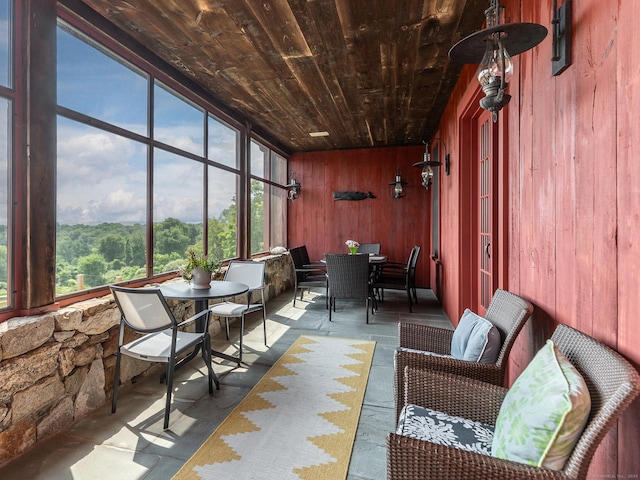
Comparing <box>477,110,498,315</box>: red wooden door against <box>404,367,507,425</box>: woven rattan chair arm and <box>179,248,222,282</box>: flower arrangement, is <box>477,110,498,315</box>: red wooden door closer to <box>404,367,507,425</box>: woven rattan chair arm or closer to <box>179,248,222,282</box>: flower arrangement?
<box>404,367,507,425</box>: woven rattan chair arm

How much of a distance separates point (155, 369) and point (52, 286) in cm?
111

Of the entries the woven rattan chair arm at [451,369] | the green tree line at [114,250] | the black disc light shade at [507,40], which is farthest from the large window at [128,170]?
the black disc light shade at [507,40]

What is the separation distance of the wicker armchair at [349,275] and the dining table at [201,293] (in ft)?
5.27

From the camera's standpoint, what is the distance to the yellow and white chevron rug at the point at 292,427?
1.61 m

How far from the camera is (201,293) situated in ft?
8.12

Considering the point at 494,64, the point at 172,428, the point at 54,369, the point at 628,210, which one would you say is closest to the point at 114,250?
the point at 54,369

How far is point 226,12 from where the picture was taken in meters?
2.37

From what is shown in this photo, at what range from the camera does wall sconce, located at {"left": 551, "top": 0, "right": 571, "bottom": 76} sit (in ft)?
4.33

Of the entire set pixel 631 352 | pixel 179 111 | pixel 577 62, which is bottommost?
pixel 631 352

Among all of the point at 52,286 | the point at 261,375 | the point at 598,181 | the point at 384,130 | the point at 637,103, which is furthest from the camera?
the point at 384,130

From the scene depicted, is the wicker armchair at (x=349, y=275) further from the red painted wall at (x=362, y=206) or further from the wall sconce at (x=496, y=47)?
the wall sconce at (x=496, y=47)

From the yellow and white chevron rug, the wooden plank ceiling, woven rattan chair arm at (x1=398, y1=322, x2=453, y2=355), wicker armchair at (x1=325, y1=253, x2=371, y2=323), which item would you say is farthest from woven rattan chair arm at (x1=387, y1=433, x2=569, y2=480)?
wicker armchair at (x1=325, y1=253, x2=371, y2=323)

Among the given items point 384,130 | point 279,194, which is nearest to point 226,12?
point 384,130

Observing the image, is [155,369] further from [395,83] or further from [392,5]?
[395,83]
